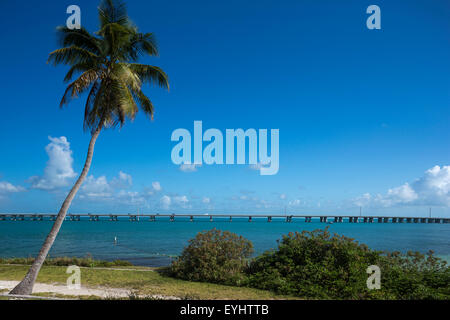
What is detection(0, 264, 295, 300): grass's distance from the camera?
34.9ft

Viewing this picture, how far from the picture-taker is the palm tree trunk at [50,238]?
9992 millimetres

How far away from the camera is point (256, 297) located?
410 inches

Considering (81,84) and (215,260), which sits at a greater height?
(81,84)

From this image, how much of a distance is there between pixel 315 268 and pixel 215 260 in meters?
4.56

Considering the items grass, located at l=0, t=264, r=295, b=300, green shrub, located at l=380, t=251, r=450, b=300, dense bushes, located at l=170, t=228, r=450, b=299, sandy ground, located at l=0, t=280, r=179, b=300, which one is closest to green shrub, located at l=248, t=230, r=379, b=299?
dense bushes, located at l=170, t=228, r=450, b=299

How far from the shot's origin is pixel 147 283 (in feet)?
41.2

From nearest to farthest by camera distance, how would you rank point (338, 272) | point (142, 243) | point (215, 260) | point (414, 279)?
1. point (414, 279)
2. point (338, 272)
3. point (215, 260)
4. point (142, 243)

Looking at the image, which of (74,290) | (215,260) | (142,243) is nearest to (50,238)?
(74,290)

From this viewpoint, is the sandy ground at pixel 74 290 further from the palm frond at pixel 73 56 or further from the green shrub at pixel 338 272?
the palm frond at pixel 73 56

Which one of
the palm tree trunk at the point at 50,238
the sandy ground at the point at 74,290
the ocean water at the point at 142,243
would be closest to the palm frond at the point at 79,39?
the palm tree trunk at the point at 50,238

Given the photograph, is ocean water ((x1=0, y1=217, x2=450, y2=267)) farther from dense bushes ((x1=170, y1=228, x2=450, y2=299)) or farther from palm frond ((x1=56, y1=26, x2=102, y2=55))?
palm frond ((x1=56, y1=26, x2=102, y2=55))

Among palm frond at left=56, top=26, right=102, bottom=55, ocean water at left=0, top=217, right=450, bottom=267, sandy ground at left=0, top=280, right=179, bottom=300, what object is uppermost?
palm frond at left=56, top=26, right=102, bottom=55

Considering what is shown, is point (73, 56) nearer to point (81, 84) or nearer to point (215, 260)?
point (81, 84)

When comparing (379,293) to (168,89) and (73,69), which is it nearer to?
(168,89)
